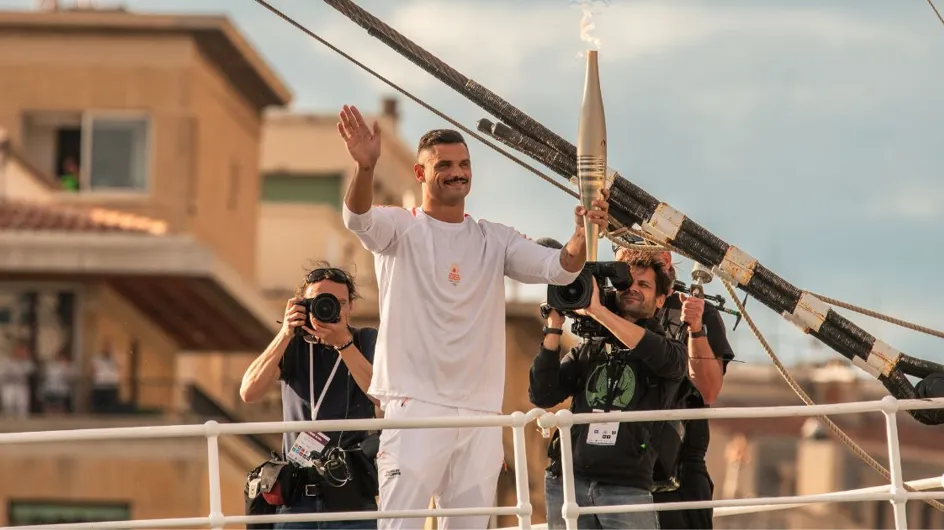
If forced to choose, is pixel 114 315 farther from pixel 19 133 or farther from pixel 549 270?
pixel 549 270

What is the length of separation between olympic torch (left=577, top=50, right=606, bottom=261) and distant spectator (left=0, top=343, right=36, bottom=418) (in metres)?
24.9

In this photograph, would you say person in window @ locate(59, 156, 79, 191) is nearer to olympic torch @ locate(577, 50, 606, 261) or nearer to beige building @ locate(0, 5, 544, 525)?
beige building @ locate(0, 5, 544, 525)

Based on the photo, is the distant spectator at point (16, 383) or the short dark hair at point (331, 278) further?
the distant spectator at point (16, 383)

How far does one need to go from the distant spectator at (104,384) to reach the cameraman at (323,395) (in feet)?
79.7

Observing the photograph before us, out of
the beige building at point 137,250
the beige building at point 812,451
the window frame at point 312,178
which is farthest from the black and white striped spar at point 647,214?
the beige building at point 812,451

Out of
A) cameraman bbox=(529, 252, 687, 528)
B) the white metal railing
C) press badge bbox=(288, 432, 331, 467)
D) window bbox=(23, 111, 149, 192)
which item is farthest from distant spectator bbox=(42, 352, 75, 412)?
the white metal railing

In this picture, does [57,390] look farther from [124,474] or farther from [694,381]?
[694,381]

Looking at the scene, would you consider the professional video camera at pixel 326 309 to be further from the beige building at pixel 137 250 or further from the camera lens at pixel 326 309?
the beige building at pixel 137 250

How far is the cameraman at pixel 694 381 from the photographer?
11.3m

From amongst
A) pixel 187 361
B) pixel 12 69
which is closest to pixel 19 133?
pixel 12 69

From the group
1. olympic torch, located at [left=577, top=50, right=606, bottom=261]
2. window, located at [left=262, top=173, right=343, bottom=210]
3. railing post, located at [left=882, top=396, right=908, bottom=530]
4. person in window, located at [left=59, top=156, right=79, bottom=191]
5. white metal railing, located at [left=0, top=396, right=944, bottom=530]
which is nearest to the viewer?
white metal railing, located at [left=0, top=396, right=944, bottom=530]

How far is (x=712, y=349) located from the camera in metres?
11.5

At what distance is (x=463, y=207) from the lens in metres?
10.3

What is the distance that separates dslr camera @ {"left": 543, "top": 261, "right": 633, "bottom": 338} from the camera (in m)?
10.6
